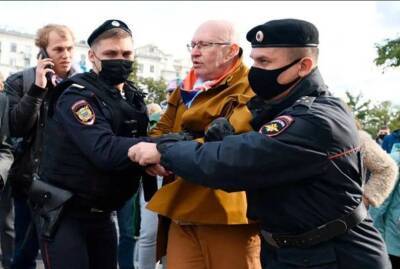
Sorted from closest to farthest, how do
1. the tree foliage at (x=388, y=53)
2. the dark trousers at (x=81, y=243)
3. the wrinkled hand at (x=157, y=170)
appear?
1. the wrinkled hand at (x=157, y=170)
2. the dark trousers at (x=81, y=243)
3. the tree foliage at (x=388, y=53)

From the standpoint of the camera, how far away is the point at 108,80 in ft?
9.89

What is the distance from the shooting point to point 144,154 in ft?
8.27

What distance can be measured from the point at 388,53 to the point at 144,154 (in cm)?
1825

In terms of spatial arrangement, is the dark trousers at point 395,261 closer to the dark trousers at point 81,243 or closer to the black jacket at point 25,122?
the dark trousers at point 81,243

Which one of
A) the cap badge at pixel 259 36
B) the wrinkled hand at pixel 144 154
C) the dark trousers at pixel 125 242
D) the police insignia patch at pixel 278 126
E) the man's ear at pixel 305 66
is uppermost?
the cap badge at pixel 259 36

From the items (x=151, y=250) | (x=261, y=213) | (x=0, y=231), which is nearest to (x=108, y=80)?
(x=261, y=213)

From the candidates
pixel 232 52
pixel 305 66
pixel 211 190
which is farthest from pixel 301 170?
pixel 232 52

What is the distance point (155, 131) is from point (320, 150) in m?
1.35

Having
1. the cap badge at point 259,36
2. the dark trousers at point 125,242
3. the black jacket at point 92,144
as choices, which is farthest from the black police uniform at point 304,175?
the dark trousers at point 125,242

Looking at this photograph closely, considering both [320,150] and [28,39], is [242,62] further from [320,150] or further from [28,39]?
[28,39]

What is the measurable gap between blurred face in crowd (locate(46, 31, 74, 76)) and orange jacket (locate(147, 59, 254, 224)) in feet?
5.05

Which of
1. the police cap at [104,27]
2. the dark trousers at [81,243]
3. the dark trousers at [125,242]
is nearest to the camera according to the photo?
the dark trousers at [81,243]

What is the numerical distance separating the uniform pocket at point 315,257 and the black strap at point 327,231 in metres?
0.02

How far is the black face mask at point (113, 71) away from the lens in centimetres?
299
